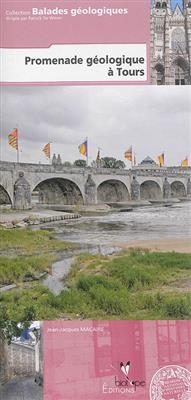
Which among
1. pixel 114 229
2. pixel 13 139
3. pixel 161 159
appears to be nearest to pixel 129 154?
pixel 161 159

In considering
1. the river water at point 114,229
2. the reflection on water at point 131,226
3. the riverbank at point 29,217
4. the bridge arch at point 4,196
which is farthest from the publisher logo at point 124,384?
the bridge arch at point 4,196

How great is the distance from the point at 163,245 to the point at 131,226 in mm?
184

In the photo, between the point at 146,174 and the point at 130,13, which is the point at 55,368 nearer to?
the point at 146,174

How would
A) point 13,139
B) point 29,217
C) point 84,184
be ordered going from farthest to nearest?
point 84,184, point 29,217, point 13,139

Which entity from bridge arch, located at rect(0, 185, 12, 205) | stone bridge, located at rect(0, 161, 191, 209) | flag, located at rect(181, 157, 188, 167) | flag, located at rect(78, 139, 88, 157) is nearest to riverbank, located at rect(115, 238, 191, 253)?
stone bridge, located at rect(0, 161, 191, 209)

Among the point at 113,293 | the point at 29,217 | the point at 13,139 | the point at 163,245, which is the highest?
the point at 13,139

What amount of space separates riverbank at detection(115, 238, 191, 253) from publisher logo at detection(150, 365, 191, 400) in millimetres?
536

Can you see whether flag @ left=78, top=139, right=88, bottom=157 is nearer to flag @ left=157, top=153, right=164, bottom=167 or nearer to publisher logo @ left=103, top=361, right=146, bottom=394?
flag @ left=157, top=153, right=164, bottom=167

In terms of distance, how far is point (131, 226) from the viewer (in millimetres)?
2250

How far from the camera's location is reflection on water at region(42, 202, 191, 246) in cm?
218

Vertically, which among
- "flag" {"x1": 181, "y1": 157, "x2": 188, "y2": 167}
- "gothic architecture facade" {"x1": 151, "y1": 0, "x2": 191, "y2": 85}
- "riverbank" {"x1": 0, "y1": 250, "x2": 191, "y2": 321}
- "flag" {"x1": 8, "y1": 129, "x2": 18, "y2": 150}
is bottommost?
"riverbank" {"x1": 0, "y1": 250, "x2": 191, "y2": 321}

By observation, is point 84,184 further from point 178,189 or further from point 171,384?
point 171,384

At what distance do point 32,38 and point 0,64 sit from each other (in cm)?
19

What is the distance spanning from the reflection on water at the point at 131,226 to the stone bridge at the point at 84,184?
3.9 inches
